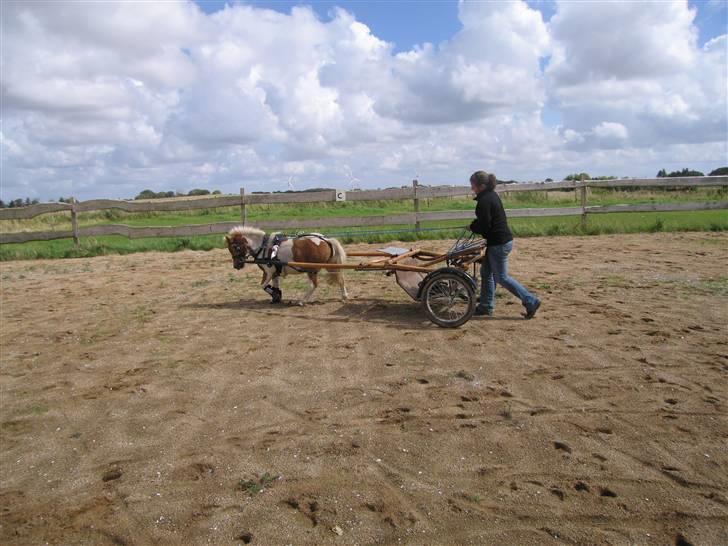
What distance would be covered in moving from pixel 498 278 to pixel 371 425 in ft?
11.0

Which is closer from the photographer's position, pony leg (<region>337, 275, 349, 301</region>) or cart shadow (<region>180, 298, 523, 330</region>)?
cart shadow (<region>180, 298, 523, 330</region>)

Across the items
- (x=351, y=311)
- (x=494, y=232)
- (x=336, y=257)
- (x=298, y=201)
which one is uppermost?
(x=298, y=201)

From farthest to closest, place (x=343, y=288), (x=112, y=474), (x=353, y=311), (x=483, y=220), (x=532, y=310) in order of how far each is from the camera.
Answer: (x=343, y=288) → (x=353, y=311) → (x=483, y=220) → (x=532, y=310) → (x=112, y=474)

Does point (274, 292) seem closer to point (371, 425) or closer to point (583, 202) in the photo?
point (371, 425)

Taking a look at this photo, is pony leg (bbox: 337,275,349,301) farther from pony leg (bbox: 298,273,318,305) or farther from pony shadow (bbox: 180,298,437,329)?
pony leg (bbox: 298,273,318,305)

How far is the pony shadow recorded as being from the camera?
280 inches

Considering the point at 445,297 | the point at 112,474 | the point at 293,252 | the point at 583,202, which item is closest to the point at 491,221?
the point at 445,297

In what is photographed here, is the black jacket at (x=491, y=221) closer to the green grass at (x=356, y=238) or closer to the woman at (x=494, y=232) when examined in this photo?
the woman at (x=494, y=232)

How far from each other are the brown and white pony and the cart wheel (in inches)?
66.3

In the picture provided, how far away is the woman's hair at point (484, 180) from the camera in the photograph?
6996 millimetres

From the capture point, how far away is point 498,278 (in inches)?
274

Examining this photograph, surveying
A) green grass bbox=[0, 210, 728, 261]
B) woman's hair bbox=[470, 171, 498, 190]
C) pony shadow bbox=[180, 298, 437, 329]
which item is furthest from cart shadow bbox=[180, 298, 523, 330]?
green grass bbox=[0, 210, 728, 261]

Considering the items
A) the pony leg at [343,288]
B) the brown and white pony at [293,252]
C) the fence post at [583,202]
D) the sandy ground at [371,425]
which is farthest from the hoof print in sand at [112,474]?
the fence post at [583,202]

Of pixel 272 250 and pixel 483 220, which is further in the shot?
pixel 272 250
